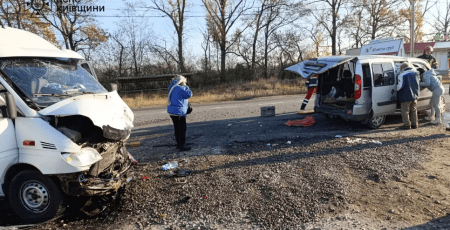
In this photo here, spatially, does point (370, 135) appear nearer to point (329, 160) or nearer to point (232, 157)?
point (329, 160)

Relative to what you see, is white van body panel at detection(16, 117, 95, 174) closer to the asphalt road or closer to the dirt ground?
the dirt ground

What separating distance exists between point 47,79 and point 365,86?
24.3 feet

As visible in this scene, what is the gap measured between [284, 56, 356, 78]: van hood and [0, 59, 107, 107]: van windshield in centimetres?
559

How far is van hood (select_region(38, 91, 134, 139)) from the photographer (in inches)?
145

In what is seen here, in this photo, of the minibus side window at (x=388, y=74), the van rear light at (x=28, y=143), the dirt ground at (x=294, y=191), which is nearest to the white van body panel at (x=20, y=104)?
the van rear light at (x=28, y=143)

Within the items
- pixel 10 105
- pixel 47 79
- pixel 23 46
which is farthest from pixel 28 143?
pixel 23 46

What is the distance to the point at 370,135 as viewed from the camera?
7473 millimetres

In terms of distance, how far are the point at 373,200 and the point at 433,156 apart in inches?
107

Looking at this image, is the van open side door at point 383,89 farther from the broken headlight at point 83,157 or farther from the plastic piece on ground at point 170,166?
the broken headlight at point 83,157

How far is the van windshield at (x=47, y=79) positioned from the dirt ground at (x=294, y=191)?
1.75m

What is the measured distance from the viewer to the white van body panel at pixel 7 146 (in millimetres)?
3664

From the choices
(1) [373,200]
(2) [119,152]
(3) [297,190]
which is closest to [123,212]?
(2) [119,152]

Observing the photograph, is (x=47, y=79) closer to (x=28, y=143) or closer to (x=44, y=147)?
(x=28, y=143)

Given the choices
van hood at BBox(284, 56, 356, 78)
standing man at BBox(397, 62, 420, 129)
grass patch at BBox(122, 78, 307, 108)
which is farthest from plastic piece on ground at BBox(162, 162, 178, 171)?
grass patch at BBox(122, 78, 307, 108)
